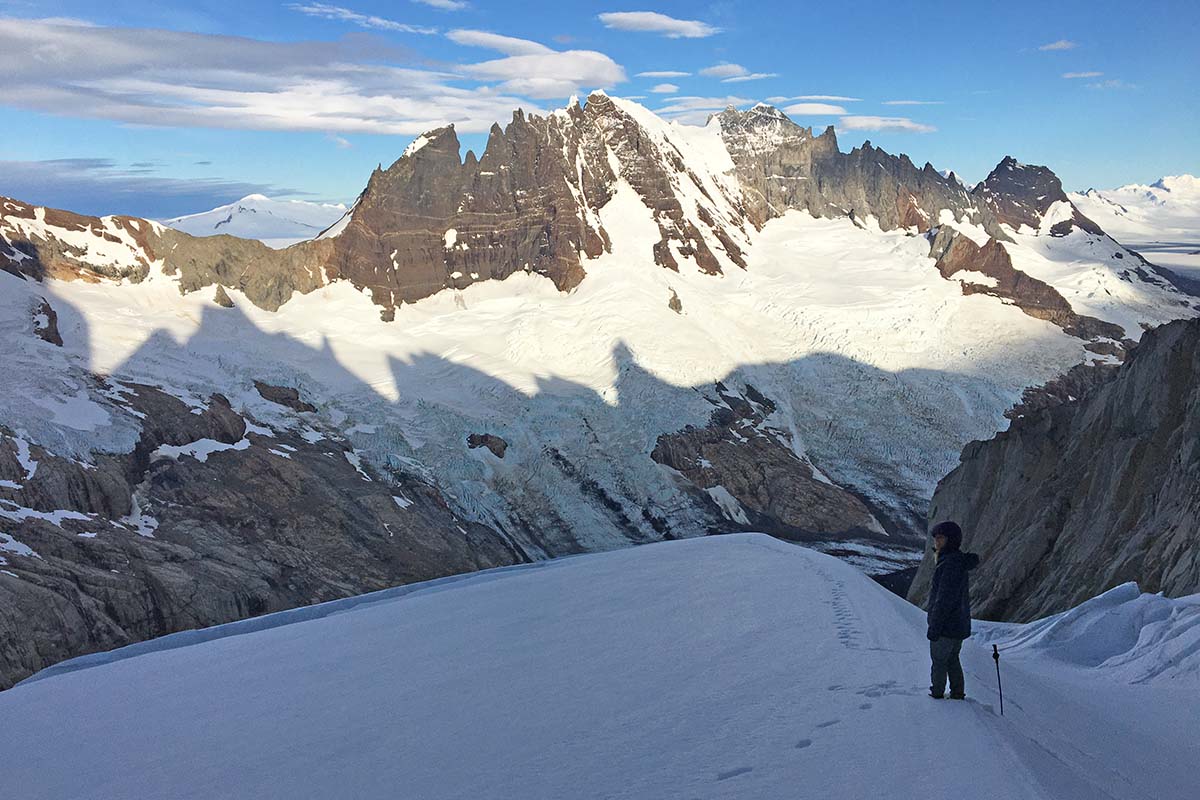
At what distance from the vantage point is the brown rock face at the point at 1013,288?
519 feet

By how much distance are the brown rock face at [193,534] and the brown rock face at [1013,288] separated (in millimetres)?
96584

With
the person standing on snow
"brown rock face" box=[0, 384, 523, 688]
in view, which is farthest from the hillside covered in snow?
the person standing on snow

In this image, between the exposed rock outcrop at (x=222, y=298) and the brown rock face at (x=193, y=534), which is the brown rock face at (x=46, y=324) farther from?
the exposed rock outcrop at (x=222, y=298)

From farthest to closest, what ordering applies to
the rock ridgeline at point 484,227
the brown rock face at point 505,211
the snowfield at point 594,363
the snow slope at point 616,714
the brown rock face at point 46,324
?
the brown rock face at point 505,211 < the rock ridgeline at point 484,227 < the snowfield at point 594,363 < the brown rock face at point 46,324 < the snow slope at point 616,714

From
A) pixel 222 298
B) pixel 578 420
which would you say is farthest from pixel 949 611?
pixel 222 298

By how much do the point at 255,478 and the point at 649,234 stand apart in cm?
8233

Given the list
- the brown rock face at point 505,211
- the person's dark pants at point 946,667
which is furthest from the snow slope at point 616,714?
the brown rock face at point 505,211

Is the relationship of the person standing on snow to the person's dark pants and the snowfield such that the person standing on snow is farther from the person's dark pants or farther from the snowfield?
the snowfield

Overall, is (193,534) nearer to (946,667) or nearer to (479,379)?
(479,379)

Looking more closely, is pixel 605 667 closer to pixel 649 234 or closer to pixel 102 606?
pixel 102 606

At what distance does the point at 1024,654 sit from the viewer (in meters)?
22.4

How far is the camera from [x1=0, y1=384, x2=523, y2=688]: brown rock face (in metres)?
55.0

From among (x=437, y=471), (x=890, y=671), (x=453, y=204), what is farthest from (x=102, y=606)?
(x=453, y=204)

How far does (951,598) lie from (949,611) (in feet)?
0.57
